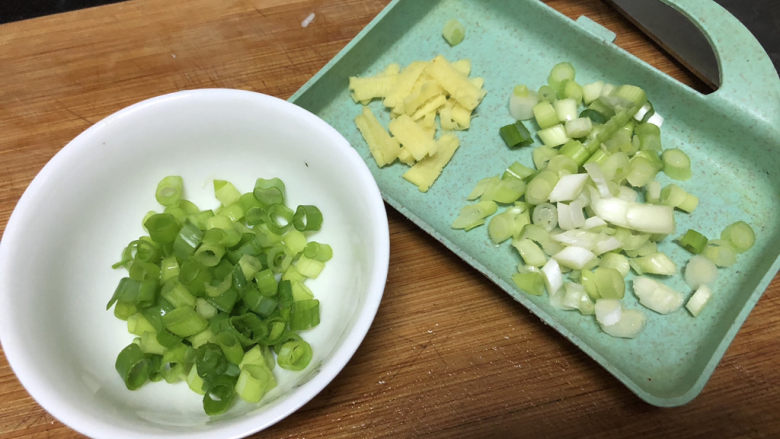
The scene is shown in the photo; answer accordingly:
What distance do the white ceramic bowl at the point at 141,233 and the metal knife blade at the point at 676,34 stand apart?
0.89 metres

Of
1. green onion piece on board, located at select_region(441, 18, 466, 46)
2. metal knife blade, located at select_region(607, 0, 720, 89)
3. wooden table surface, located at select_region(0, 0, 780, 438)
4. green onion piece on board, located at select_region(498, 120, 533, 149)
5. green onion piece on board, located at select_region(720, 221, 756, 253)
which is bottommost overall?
wooden table surface, located at select_region(0, 0, 780, 438)

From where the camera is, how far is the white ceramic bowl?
2.74 ft

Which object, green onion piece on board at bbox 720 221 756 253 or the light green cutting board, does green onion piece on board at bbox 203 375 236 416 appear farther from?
green onion piece on board at bbox 720 221 756 253

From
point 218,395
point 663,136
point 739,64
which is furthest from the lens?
point 663,136

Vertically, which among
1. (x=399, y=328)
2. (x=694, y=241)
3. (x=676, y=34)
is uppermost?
(x=676, y=34)

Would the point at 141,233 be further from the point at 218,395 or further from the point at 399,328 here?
the point at 399,328

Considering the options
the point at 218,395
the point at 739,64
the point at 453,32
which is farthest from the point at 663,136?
the point at 218,395

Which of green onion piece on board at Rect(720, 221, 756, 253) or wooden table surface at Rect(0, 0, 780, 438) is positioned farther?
green onion piece on board at Rect(720, 221, 756, 253)

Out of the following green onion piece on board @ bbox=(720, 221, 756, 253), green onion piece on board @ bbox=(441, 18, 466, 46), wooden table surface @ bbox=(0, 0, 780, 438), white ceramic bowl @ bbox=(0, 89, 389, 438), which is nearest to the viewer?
white ceramic bowl @ bbox=(0, 89, 389, 438)

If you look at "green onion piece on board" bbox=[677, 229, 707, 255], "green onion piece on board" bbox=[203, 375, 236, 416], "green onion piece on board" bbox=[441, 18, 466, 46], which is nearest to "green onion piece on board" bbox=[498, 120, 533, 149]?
"green onion piece on board" bbox=[441, 18, 466, 46]

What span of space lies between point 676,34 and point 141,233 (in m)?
1.28

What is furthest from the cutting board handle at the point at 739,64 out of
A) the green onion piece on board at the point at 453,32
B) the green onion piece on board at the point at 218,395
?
the green onion piece on board at the point at 218,395

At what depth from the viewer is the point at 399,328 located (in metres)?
1.16

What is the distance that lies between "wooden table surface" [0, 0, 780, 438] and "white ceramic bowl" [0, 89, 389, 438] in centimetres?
21
